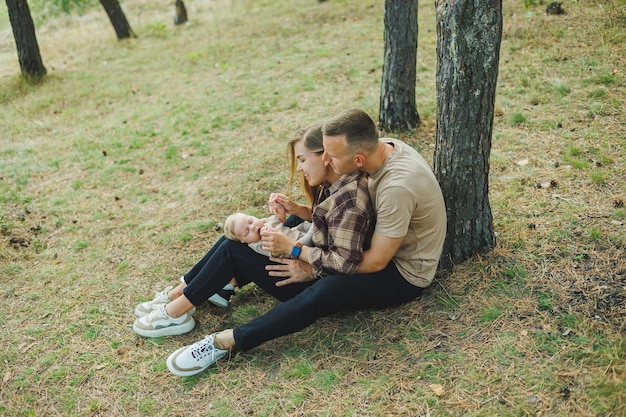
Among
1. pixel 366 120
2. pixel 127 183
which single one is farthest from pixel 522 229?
pixel 127 183

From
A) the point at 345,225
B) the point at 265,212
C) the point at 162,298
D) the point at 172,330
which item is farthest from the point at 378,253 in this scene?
the point at 265,212

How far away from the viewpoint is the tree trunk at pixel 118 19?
44.2ft

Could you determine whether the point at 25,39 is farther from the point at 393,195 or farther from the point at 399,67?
the point at 393,195

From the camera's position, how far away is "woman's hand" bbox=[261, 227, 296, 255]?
140 inches

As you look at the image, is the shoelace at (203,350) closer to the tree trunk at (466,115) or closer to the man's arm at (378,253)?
the man's arm at (378,253)

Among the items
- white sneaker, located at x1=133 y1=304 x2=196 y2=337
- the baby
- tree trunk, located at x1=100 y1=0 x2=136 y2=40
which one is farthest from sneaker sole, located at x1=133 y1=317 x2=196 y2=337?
tree trunk, located at x1=100 y1=0 x2=136 y2=40

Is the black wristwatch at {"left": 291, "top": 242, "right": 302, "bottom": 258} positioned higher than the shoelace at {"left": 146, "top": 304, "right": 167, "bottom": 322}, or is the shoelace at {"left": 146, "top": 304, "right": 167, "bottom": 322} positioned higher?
the black wristwatch at {"left": 291, "top": 242, "right": 302, "bottom": 258}

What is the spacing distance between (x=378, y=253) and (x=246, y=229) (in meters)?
0.98

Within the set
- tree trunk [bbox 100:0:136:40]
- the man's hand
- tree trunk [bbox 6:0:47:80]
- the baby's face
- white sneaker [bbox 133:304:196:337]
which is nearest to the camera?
the man's hand

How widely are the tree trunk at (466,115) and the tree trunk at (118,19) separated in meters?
12.1

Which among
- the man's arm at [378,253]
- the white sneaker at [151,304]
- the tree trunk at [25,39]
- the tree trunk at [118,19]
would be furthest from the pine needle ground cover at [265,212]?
the tree trunk at [118,19]

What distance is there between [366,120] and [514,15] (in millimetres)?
7211

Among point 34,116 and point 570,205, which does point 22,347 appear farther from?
point 34,116

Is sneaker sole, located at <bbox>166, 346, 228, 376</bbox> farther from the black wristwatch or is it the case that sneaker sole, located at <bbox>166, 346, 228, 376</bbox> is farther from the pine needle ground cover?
the black wristwatch
